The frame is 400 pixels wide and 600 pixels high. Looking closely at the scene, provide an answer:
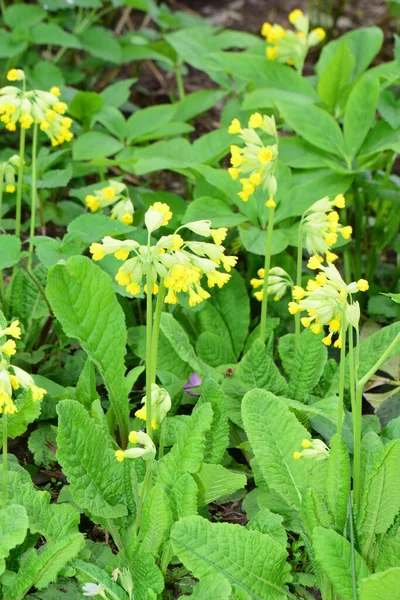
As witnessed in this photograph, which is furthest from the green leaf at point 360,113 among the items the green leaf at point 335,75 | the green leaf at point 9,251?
the green leaf at point 9,251

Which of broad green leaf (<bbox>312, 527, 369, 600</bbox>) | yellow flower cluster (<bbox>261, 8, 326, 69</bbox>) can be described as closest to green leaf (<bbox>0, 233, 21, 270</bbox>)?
broad green leaf (<bbox>312, 527, 369, 600</bbox>)

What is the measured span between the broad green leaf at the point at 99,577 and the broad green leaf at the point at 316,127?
158 cm

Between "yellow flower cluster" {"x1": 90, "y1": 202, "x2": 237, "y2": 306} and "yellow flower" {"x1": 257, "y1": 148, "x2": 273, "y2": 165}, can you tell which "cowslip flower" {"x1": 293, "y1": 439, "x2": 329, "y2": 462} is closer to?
"yellow flower cluster" {"x1": 90, "y1": 202, "x2": 237, "y2": 306}

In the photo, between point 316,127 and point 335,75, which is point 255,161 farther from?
point 335,75

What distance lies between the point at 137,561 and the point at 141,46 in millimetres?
2778

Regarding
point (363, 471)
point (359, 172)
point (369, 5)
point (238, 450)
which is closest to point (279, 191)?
point (359, 172)

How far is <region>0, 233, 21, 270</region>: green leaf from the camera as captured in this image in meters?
2.30

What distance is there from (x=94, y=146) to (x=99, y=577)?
1745 millimetres

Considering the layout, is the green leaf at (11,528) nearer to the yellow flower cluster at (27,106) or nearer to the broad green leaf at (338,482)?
the broad green leaf at (338,482)

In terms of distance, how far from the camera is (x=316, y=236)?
2.18 m

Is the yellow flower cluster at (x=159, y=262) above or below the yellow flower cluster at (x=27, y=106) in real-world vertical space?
below

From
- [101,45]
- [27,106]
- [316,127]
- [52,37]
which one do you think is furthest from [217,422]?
[101,45]

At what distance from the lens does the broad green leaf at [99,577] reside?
1.79 meters

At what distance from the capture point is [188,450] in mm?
1928
